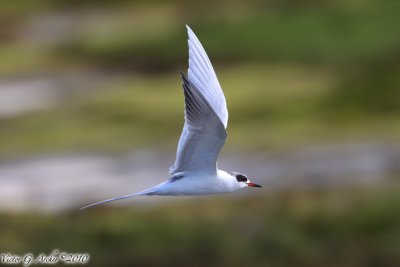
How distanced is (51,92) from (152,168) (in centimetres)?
814

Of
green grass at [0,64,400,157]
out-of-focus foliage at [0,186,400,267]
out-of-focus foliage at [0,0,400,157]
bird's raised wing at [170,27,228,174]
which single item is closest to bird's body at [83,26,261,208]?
bird's raised wing at [170,27,228,174]

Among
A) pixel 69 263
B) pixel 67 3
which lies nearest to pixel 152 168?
pixel 69 263

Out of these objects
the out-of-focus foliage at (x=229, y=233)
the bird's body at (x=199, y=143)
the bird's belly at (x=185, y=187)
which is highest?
the bird's body at (x=199, y=143)

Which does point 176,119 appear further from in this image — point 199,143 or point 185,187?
point 199,143

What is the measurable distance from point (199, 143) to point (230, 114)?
15256 millimetres

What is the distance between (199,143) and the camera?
1092cm

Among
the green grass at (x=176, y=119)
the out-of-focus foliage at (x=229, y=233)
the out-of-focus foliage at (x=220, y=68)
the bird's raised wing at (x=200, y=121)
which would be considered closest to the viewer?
the bird's raised wing at (x=200, y=121)

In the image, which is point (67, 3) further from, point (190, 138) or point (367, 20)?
point (190, 138)

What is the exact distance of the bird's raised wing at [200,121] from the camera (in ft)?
34.3

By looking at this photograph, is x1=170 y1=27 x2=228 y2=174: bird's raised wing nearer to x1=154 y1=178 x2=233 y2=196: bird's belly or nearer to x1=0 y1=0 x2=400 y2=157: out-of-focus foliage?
x1=154 y1=178 x2=233 y2=196: bird's belly

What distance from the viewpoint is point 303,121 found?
26359mm

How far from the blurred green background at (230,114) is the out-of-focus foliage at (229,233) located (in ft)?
0.10

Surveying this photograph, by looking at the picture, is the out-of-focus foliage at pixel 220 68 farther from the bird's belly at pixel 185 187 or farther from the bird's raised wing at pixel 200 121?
the bird's belly at pixel 185 187

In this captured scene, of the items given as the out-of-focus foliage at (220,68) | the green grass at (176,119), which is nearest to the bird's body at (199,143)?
the green grass at (176,119)
